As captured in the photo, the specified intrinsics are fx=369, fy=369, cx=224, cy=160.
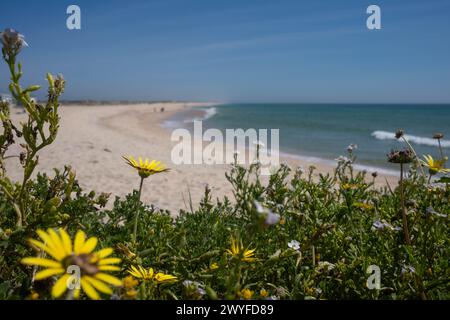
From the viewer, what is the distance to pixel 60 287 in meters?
0.92

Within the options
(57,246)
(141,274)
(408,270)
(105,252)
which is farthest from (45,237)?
(408,270)

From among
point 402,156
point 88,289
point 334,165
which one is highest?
point 402,156

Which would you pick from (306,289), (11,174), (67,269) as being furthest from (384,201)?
(11,174)

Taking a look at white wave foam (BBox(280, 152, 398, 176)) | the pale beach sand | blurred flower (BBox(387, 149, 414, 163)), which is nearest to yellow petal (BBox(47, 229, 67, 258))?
blurred flower (BBox(387, 149, 414, 163))

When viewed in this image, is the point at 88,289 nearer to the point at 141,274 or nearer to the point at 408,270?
the point at 141,274

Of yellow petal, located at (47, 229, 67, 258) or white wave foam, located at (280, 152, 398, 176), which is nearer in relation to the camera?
yellow petal, located at (47, 229, 67, 258)

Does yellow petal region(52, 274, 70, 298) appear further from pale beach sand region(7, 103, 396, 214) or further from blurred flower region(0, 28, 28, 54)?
pale beach sand region(7, 103, 396, 214)

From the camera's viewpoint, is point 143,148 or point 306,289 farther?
point 143,148

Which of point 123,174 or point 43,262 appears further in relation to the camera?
point 123,174

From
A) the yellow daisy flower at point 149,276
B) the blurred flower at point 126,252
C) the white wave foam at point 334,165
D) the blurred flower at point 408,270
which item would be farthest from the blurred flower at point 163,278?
the white wave foam at point 334,165

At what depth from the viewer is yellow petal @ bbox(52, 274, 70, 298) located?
2.95ft

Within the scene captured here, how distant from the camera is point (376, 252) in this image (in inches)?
82.2

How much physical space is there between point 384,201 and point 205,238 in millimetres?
1654
